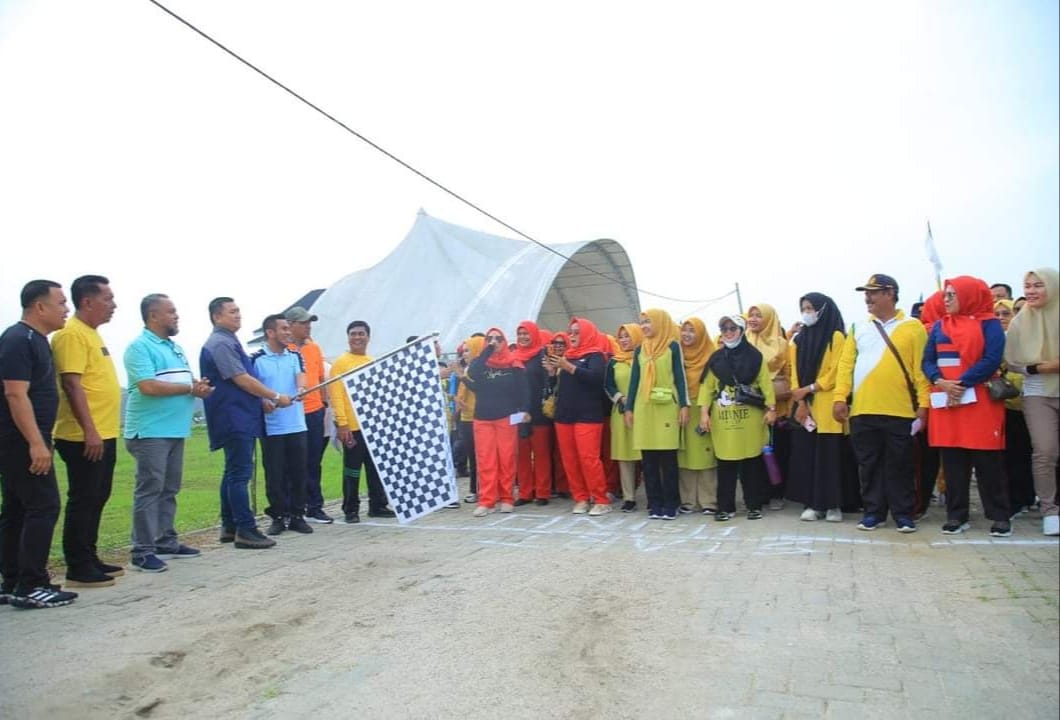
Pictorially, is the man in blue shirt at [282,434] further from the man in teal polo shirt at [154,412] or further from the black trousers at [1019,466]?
the black trousers at [1019,466]

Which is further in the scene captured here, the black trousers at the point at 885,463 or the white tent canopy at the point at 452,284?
the white tent canopy at the point at 452,284

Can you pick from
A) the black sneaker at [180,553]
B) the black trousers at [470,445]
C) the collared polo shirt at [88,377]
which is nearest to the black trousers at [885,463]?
the black trousers at [470,445]

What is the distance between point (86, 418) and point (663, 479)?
4.85m

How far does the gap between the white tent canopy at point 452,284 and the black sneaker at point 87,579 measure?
11813mm

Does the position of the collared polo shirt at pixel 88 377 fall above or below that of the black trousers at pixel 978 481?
above

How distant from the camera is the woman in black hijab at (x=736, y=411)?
6645 millimetres

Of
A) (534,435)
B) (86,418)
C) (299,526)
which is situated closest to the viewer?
(86,418)

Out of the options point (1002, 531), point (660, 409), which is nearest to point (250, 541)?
point (660, 409)

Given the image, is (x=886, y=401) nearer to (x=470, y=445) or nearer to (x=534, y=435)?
(x=534, y=435)

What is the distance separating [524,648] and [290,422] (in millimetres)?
3865

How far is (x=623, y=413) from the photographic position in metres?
7.51

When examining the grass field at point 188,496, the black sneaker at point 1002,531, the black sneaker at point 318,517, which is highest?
the grass field at point 188,496

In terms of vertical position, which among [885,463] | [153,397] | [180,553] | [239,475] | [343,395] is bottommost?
[180,553]

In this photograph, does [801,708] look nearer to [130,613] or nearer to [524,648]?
[524,648]
